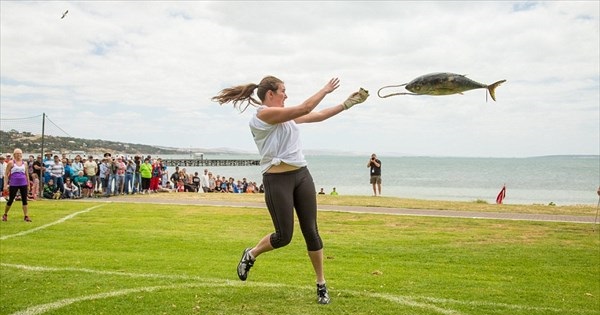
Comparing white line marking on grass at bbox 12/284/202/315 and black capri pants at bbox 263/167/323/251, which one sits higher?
black capri pants at bbox 263/167/323/251

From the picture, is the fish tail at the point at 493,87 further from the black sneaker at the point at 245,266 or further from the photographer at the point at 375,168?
the photographer at the point at 375,168

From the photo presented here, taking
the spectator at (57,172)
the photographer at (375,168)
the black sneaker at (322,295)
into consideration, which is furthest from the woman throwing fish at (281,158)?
the photographer at (375,168)

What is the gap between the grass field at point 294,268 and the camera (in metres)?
6.91

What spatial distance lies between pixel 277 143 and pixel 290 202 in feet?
2.18

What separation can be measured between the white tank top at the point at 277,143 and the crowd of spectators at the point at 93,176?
58.8 feet

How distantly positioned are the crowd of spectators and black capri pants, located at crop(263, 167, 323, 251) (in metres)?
18.0

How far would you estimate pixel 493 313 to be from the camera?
6676mm

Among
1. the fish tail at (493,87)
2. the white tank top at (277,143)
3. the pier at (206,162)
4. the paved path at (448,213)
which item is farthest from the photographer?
the pier at (206,162)

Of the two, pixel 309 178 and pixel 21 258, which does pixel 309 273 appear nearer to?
pixel 309 178

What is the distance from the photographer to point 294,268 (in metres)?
9.41

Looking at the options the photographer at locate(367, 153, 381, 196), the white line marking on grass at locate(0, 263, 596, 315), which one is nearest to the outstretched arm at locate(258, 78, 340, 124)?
the white line marking on grass at locate(0, 263, 596, 315)

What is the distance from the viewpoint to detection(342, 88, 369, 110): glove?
6.12 metres

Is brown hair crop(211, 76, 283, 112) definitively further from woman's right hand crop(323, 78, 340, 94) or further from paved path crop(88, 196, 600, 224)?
paved path crop(88, 196, 600, 224)

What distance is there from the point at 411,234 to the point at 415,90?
1027cm
